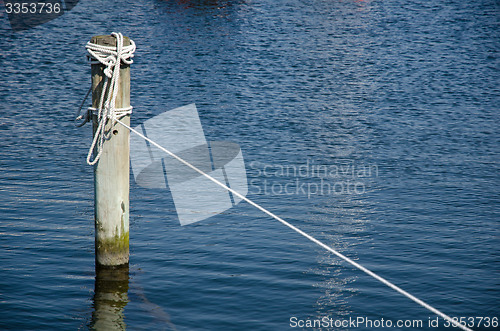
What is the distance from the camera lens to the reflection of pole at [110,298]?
6.76 metres

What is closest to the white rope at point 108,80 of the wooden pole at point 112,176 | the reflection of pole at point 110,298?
the wooden pole at point 112,176

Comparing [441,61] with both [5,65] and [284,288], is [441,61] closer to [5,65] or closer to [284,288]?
[5,65]

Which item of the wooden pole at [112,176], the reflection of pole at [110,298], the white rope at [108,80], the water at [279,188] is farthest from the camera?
the water at [279,188]

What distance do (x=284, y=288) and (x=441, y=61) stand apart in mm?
20048

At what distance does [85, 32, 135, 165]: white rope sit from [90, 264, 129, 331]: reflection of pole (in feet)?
5.35

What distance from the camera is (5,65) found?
22.9m

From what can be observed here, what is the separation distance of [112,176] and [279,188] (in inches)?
212

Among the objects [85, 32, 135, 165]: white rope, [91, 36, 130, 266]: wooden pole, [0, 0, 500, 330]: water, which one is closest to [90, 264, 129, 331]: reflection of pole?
[0, 0, 500, 330]: water

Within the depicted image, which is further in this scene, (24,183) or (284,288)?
(24,183)

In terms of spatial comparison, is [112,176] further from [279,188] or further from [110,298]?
[279,188]

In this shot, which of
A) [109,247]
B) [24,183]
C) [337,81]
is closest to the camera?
[109,247]

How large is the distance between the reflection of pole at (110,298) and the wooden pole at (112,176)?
401 millimetres

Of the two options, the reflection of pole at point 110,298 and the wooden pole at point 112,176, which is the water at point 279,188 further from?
the wooden pole at point 112,176

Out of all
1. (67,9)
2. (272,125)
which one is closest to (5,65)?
(272,125)
